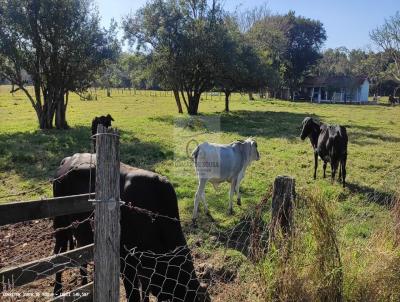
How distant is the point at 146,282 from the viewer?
429 cm

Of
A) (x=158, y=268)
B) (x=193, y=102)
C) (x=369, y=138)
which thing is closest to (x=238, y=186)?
(x=158, y=268)

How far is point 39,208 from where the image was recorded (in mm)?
3564

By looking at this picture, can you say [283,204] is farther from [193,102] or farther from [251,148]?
[193,102]

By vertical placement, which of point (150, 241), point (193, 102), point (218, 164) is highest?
point (193, 102)

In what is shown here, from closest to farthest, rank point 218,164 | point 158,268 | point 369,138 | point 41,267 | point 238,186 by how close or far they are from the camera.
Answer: point 41,267
point 158,268
point 218,164
point 238,186
point 369,138

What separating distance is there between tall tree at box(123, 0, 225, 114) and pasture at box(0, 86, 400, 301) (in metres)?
5.34

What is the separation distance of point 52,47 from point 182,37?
1059 centimetres

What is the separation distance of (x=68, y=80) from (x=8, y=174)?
34.3ft

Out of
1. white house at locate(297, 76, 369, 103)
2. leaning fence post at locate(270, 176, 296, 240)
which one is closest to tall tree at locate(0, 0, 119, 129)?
leaning fence post at locate(270, 176, 296, 240)

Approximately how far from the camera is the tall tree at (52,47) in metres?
19.1

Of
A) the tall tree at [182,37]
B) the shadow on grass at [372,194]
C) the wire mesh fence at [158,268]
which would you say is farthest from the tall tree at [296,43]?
the wire mesh fence at [158,268]

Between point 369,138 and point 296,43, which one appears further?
point 296,43

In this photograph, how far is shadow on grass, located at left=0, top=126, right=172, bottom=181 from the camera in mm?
12023

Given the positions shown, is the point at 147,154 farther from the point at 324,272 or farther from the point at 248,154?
the point at 324,272
